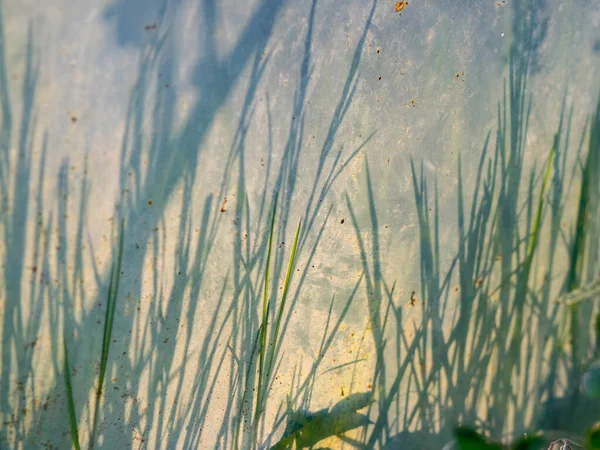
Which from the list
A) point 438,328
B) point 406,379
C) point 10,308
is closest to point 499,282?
point 438,328

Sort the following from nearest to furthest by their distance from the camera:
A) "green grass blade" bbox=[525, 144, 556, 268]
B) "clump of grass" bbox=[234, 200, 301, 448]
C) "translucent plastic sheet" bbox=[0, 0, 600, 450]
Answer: "translucent plastic sheet" bbox=[0, 0, 600, 450], "clump of grass" bbox=[234, 200, 301, 448], "green grass blade" bbox=[525, 144, 556, 268]

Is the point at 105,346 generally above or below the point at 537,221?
below

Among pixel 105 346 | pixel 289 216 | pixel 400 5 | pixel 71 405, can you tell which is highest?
pixel 400 5

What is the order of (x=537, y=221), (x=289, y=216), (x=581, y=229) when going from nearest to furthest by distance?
(x=289, y=216) → (x=537, y=221) → (x=581, y=229)

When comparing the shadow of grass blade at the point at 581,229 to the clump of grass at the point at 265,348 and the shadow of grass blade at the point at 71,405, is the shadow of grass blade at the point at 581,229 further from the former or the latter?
the shadow of grass blade at the point at 71,405

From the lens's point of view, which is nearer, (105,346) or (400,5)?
(105,346)

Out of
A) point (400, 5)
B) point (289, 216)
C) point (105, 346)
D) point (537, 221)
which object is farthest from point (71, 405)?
point (537, 221)

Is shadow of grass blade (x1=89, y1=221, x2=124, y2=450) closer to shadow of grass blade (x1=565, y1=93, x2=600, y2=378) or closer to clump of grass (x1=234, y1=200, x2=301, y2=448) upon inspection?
clump of grass (x1=234, y1=200, x2=301, y2=448)

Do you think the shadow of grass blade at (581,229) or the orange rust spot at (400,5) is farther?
the shadow of grass blade at (581,229)

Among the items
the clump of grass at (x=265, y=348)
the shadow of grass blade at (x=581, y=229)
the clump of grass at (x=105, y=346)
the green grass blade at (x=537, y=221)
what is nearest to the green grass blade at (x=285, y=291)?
the clump of grass at (x=265, y=348)

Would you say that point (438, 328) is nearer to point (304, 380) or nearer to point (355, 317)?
point (355, 317)

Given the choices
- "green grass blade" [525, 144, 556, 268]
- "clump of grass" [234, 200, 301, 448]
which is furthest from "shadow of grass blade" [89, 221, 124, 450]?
"green grass blade" [525, 144, 556, 268]

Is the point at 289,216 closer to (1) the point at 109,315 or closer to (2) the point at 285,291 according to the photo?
(2) the point at 285,291
